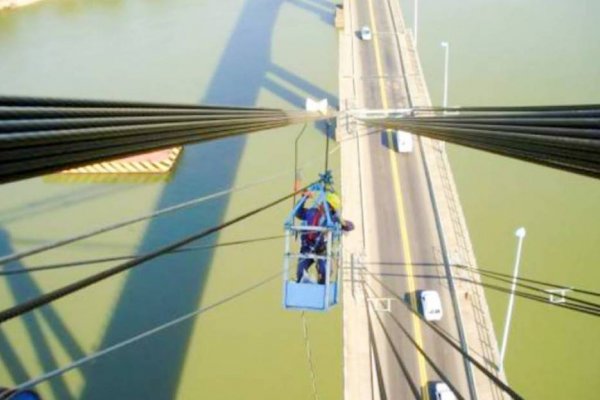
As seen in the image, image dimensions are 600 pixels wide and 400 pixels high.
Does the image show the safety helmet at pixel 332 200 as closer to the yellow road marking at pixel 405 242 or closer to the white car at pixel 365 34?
the yellow road marking at pixel 405 242

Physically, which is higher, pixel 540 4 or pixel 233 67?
pixel 540 4

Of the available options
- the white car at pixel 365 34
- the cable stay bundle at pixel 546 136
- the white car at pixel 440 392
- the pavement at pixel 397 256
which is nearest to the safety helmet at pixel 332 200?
the pavement at pixel 397 256

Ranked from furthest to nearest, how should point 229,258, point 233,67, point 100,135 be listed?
point 233,67
point 229,258
point 100,135

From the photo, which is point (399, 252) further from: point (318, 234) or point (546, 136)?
point (546, 136)

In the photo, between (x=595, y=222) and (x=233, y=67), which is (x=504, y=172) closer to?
(x=595, y=222)

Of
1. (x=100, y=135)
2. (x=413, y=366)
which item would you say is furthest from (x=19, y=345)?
(x=100, y=135)

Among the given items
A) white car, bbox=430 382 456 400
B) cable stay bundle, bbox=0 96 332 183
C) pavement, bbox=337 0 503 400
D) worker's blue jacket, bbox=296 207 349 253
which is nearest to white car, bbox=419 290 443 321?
pavement, bbox=337 0 503 400

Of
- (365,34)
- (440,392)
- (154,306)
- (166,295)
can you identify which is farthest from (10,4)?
(440,392)

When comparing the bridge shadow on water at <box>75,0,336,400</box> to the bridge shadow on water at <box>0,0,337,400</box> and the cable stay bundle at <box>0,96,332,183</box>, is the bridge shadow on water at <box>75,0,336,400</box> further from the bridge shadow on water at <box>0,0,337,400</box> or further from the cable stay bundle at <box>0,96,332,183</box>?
the cable stay bundle at <box>0,96,332,183</box>
